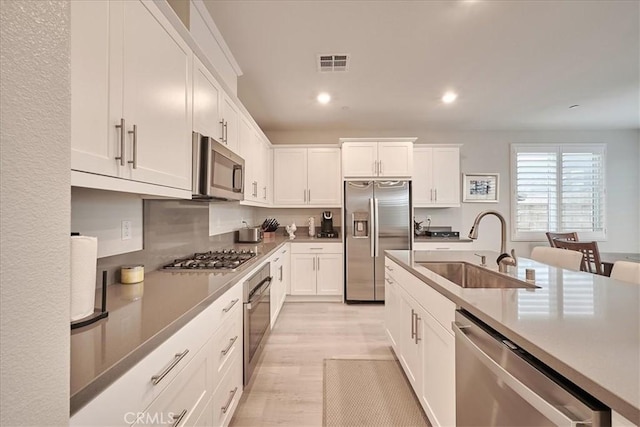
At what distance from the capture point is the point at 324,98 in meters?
3.52

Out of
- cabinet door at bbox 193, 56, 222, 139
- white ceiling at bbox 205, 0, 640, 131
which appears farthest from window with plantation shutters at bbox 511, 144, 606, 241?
cabinet door at bbox 193, 56, 222, 139

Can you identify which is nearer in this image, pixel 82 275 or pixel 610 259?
pixel 82 275

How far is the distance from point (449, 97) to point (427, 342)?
9.98 feet

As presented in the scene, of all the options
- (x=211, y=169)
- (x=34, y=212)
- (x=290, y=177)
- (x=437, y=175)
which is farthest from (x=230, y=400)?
(x=437, y=175)

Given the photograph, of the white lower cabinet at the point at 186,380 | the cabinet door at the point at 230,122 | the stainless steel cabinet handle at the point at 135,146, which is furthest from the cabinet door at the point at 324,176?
the stainless steel cabinet handle at the point at 135,146

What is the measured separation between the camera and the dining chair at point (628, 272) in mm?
1537

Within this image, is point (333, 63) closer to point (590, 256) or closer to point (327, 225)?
point (327, 225)

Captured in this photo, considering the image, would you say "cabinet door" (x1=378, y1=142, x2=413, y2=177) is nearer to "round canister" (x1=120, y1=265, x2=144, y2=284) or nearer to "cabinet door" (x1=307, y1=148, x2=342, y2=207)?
"cabinet door" (x1=307, y1=148, x2=342, y2=207)

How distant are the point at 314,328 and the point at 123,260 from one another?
2174 mm

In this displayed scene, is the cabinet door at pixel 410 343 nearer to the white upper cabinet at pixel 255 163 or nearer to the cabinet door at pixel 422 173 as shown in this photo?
the white upper cabinet at pixel 255 163

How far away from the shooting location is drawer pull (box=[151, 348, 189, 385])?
34.1 inches

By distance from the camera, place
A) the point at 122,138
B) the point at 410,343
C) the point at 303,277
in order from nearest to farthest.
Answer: the point at 122,138 → the point at 410,343 → the point at 303,277

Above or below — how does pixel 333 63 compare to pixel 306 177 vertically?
above

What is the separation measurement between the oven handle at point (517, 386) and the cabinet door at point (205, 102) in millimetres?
1699
